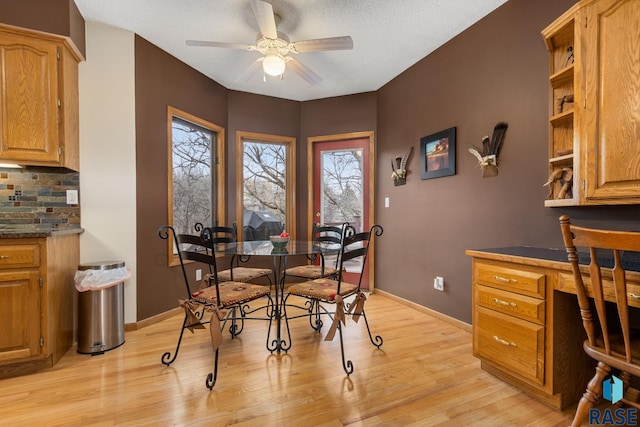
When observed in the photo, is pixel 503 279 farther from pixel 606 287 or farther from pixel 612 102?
pixel 612 102

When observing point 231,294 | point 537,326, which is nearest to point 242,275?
point 231,294

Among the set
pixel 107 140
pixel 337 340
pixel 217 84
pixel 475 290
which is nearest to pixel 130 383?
pixel 337 340

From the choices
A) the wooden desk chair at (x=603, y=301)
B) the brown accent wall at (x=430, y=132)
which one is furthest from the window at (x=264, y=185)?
the wooden desk chair at (x=603, y=301)

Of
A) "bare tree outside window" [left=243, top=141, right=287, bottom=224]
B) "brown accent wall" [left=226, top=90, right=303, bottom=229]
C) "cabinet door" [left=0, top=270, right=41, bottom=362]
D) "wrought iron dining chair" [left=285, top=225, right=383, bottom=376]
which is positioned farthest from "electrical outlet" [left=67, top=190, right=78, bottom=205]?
"wrought iron dining chair" [left=285, top=225, right=383, bottom=376]

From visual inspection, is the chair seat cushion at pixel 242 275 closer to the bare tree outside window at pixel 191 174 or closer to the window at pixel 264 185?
the bare tree outside window at pixel 191 174


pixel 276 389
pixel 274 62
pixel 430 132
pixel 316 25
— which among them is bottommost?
pixel 276 389

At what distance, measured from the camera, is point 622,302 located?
3.57 ft

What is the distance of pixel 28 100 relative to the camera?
2.14 metres

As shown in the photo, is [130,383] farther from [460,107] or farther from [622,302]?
[460,107]

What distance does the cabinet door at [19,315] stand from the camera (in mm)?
1839

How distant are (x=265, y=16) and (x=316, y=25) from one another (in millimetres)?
716

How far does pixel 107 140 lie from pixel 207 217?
4.39 feet

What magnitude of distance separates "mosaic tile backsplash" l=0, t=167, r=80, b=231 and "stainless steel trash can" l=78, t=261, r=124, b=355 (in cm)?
52

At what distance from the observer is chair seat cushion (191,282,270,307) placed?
75.8 inches
